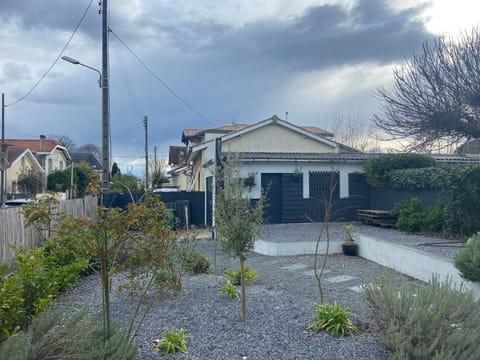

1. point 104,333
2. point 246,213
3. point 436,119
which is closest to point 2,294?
point 104,333

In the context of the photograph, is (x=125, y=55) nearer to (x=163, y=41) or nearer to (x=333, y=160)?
(x=163, y=41)

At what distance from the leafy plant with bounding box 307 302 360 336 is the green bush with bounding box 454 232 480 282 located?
255cm

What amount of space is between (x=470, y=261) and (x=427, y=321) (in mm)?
2740

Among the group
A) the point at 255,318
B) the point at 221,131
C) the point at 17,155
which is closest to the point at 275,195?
the point at 255,318

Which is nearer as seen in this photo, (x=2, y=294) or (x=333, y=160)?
(x=2, y=294)

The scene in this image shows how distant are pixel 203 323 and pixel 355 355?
5.59ft

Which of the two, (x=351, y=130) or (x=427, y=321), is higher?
(x=351, y=130)

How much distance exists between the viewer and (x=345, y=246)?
9891mm

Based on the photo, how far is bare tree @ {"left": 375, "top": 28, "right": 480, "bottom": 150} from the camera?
11438mm

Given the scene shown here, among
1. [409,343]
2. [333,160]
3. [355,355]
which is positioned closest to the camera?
[409,343]

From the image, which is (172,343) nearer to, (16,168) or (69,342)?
(69,342)

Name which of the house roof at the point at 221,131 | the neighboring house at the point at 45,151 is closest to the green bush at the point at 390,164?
the house roof at the point at 221,131

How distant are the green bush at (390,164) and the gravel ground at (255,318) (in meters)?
7.60

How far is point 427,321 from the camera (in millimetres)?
3461
